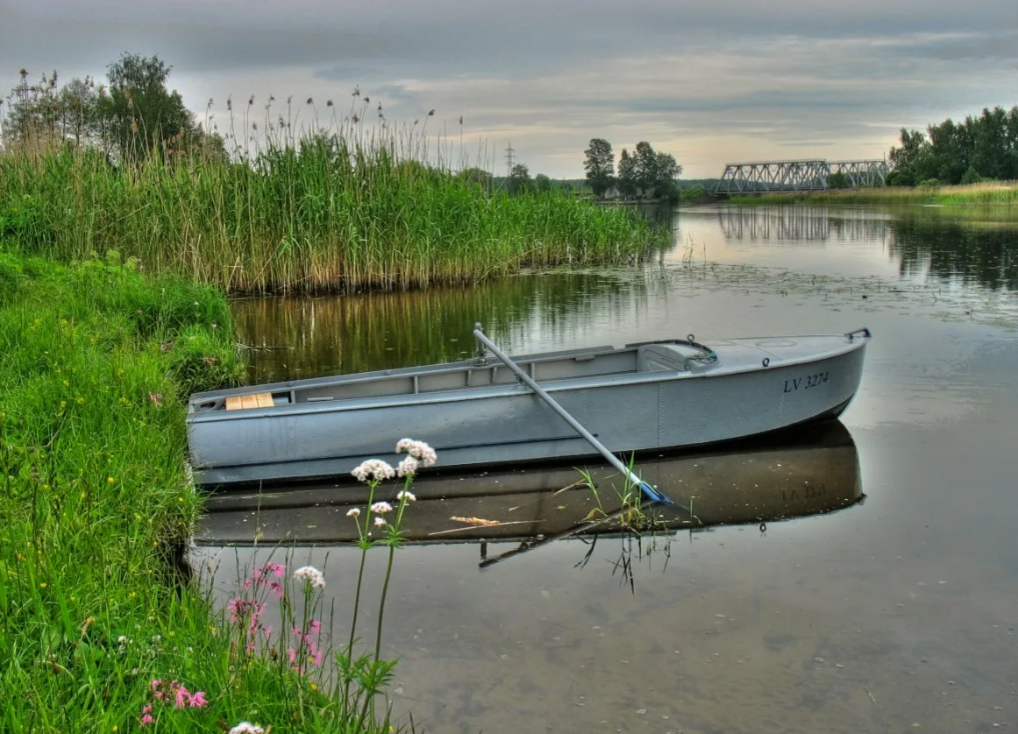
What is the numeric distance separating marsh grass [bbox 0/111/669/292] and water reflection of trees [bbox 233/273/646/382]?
1.35 ft

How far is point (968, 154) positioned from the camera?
69.8 meters

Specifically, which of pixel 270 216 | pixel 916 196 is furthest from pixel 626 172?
pixel 270 216

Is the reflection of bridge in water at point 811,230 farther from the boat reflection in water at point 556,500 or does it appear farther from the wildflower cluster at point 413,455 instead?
the wildflower cluster at point 413,455

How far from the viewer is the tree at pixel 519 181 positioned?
1848cm

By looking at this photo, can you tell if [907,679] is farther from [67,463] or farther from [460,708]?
[67,463]

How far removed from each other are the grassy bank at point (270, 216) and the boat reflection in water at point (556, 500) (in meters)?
6.91

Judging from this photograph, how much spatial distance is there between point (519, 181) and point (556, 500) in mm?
13591

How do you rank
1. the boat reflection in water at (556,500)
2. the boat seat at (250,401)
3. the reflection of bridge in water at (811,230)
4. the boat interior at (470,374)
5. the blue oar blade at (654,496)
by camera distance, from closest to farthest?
the boat reflection in water at (556,500) < the blue oar blade at (654,496) < the boat seat at (250,401) < the boat interior at (470,374) < the reflection of bridge in water at (811,230)

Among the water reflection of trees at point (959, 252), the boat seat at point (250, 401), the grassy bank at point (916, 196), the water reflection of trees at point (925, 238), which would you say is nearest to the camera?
the boat seat at point (250, 401)

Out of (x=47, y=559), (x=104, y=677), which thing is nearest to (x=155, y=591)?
(x=47, y=559)

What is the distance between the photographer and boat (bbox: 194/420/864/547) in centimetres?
557

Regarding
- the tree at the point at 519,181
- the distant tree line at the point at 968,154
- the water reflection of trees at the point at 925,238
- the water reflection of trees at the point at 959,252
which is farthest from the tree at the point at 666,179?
the tree at the point at 519,181

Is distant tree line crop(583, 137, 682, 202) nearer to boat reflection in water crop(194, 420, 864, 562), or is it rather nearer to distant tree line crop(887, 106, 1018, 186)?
distant tree line crop(887, 106, 1018, 186)

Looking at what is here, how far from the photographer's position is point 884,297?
14398mm
